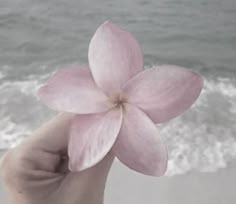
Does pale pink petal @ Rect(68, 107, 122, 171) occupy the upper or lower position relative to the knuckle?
upper

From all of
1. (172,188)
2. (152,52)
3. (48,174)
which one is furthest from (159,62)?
(48,174)

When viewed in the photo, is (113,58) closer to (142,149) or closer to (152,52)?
(142,149)

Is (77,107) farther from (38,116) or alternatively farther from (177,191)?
(38,116)

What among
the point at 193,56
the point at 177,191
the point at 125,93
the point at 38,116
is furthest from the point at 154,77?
the point at 193,56

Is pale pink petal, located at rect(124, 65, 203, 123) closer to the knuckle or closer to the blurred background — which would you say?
the knuckle

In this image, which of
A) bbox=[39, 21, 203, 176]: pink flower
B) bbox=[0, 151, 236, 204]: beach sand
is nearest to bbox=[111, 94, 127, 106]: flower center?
bbox=[39, 21, 203, 176]: pink flower

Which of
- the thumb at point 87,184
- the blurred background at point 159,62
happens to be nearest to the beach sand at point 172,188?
the blurred background at point 159,62

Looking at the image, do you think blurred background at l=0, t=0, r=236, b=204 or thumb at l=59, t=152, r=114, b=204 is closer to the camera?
thumb at l=59, t=152, r=114, b=204

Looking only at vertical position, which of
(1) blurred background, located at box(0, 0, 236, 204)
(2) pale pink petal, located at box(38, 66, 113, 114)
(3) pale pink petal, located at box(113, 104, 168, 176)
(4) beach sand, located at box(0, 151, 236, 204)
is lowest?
(4) beach sand, located at box(0, 151, 236, 204)
